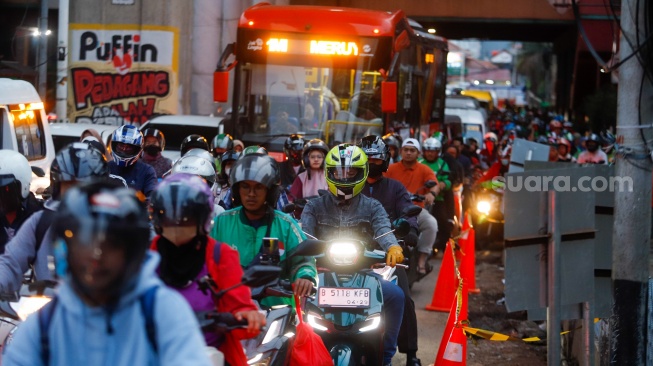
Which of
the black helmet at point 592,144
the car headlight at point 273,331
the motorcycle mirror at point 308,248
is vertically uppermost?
the black helmet at point 592,144

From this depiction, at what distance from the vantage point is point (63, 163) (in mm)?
5691

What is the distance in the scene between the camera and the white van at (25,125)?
1247cm

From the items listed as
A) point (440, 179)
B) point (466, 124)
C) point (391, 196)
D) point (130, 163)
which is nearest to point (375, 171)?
point (391, 196)

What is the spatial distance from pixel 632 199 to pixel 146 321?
17.4 feet

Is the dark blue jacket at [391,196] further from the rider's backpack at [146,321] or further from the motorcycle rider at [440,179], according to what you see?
the rider's backpack at [146,321]

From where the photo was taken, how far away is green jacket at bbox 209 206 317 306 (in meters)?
5.83

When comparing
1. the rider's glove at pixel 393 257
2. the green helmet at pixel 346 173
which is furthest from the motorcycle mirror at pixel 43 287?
the green helmet at pixel 346 173

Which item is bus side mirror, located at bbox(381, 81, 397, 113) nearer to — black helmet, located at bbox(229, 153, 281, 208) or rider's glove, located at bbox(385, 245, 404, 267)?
rider's glove, located at bbox(385, 245, 404, 267)

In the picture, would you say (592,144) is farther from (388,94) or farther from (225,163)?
(225,163)

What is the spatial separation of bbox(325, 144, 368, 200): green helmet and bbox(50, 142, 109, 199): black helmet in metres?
2.39

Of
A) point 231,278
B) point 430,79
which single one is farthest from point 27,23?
point 231,278

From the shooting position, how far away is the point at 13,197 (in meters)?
6.13

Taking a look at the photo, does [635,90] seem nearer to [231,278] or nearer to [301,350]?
[301,350]

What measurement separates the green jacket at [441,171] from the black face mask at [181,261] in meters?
11.2
